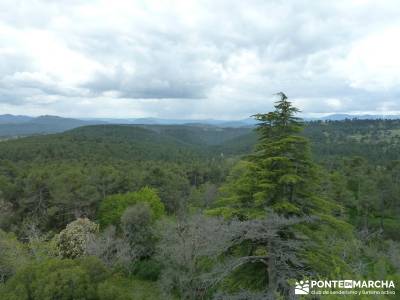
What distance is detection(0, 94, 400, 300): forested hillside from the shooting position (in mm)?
10016

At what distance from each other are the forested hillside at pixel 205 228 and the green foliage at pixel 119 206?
0.11 m

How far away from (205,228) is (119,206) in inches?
955

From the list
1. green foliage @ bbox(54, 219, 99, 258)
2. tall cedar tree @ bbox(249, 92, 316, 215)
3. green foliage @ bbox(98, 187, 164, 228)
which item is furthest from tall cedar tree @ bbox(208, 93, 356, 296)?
green foliage @ bbox(98, 187, 164, 228)

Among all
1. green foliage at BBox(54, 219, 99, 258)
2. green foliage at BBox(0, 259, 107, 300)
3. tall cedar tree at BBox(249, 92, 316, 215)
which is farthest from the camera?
green foliage at BBox(54, 219, 99, 258)

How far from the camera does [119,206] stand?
109 ft

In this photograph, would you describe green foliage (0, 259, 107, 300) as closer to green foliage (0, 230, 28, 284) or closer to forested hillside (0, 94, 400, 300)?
forested hillside (0, 94, 400, 300)

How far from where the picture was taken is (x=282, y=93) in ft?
37.0

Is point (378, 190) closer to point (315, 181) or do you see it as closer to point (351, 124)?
point (315, 181)

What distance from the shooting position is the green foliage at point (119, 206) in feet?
108

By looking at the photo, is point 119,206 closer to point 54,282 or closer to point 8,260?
point 8,260

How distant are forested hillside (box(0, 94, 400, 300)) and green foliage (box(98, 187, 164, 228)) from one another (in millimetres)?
113

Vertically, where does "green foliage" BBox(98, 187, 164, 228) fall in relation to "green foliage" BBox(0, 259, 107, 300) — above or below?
below

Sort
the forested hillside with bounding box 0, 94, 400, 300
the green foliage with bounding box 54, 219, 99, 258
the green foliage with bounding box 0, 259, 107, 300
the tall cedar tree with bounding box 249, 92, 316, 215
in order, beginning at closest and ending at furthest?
the forested hillside with bounding box 0, 94, 400, 300 → the tall cedar tree with bounding box 249, 92, 316, 215 → the green foliage with bounding box 0, 259, 107, 300 → the green foliage with bounding box 54, 219, 99, 258

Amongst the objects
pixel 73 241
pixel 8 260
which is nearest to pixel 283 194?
pixel 8 260
